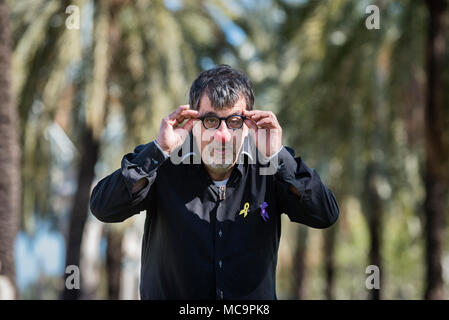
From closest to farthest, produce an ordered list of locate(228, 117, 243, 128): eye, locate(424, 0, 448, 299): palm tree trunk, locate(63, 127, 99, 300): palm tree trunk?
locate(228, 117, 243, 128): eye < locate(424, 0, 448, 299): palm tree trunk < locate(63, 127, 99, 300): palm tree trunk

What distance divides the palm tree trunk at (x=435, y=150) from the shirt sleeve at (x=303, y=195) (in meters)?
6.81

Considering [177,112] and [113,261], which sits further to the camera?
[113,261]

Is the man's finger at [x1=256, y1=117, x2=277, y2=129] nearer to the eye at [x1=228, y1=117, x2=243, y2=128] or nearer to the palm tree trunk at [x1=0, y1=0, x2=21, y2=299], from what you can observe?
the eye at [x1=228, y1=117, x2=243, y2=128]

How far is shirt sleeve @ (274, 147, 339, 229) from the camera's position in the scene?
243 centimetres

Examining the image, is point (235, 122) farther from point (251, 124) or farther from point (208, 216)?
point (208, 216)

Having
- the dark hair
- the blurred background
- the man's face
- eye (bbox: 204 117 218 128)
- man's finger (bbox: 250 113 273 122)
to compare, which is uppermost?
the blurred background

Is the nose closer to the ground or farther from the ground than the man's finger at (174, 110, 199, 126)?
closer to the ground

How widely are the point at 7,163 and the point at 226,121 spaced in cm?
468

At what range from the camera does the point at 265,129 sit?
2.54 m

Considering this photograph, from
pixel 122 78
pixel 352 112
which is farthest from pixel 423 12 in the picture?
pixel 122 78

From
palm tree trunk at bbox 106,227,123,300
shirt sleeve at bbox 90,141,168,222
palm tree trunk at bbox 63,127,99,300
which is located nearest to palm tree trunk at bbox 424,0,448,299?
palm tree trunk at bbox 63,127,99,300

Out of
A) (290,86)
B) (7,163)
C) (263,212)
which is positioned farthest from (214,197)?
(290,86)

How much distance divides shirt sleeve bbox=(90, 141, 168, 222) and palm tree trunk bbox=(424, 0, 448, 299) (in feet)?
23.4

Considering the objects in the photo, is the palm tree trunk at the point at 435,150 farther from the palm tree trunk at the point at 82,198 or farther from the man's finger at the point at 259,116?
the man's finger at the point at 259,116
